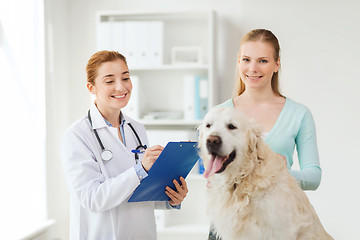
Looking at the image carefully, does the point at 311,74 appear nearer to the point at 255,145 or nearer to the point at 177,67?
the point at 177,67

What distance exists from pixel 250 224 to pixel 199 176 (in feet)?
6.76

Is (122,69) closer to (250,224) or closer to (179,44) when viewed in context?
(250,224)

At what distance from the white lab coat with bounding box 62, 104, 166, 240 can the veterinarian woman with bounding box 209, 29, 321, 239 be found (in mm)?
351

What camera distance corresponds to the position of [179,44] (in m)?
3.79

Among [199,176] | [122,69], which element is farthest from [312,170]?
[199,176]

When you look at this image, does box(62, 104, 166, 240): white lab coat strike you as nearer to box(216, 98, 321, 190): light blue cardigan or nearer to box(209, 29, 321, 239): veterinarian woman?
box(209, 29, 321, 239): veterinarian woman

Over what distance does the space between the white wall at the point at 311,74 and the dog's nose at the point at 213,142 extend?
229 centimetres

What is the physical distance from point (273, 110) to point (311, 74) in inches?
79.0
